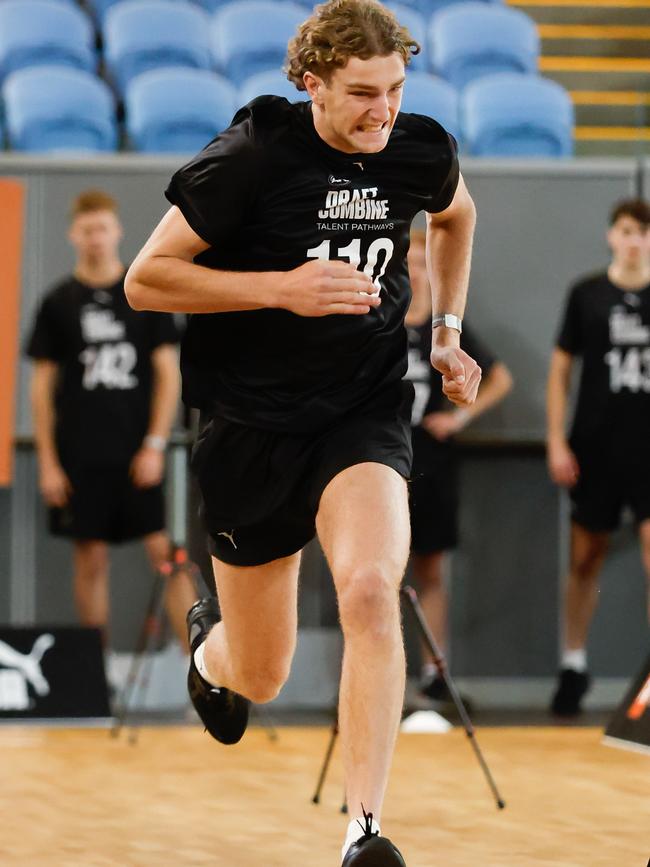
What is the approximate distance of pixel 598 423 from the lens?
810 cm

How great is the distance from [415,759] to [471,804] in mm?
1104

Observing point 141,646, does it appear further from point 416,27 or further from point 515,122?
point 416,27

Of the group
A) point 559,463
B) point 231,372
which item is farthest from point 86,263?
point 231,372

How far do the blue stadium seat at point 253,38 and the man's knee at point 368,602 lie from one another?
713 centimetres

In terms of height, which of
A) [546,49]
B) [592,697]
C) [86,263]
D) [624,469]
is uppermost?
[546,49]

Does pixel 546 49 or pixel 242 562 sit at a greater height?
pixel 546 49

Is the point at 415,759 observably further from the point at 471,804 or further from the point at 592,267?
the point at 592,267

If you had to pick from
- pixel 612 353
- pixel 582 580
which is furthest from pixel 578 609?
pixel 612 353

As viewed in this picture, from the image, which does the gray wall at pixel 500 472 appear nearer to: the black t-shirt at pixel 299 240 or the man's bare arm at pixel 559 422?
the man's bare arm at pixel 559 422

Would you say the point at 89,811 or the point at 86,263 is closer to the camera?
the point at 89,811

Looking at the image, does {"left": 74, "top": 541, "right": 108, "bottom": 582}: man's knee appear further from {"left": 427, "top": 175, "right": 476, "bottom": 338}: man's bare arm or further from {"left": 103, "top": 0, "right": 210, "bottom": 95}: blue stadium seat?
{"left": 427, "top": 175, "right": 476, "bottom": 338}: man's bare arm

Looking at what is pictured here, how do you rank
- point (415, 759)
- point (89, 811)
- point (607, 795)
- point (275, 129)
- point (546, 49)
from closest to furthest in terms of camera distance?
point (275, 129)
point (89, 811)
point (607, 795)
point (415, 759)
point (546, 49)

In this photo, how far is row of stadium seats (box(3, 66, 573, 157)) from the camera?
30.4 ft

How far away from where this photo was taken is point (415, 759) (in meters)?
6.56
